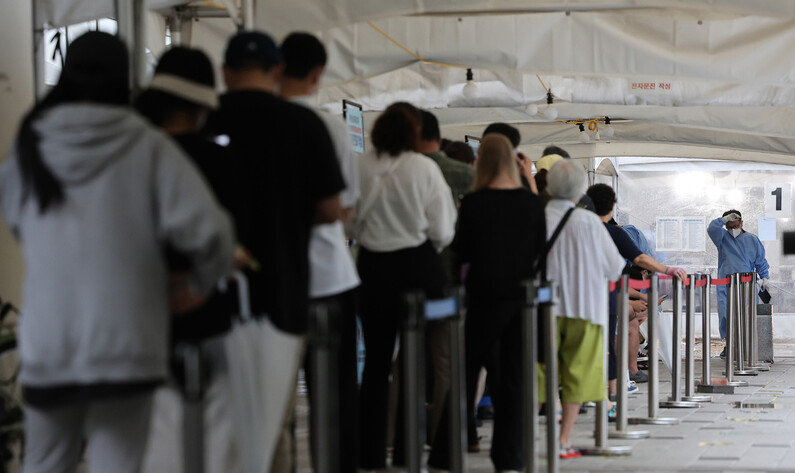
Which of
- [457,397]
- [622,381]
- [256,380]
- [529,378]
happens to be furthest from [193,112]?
[622,381]

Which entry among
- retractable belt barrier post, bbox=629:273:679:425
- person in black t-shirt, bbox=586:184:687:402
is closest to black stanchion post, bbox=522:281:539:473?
person in black t-shirt, bbox=586:184:687:402

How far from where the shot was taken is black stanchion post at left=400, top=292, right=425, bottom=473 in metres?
3.96

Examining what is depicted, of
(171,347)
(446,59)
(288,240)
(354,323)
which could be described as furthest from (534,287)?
(446,59)

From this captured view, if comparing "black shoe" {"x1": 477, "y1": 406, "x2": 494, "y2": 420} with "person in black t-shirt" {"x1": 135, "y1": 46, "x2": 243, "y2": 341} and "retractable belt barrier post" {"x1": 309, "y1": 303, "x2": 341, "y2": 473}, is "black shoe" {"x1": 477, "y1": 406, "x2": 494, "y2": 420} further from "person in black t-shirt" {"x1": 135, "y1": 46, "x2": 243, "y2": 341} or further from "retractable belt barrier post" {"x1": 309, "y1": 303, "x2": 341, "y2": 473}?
"person in black t-shirt" {"x1": 135, "y1": 46, "x2": 243, "y2": 341}

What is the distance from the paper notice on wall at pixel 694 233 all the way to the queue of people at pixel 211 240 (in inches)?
501

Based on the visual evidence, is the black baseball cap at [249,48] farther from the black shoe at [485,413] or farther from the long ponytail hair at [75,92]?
the black shoe at [485,413]

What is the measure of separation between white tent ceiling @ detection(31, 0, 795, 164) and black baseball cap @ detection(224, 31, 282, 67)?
2300 millimetres

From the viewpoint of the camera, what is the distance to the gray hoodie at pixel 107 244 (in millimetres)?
2695

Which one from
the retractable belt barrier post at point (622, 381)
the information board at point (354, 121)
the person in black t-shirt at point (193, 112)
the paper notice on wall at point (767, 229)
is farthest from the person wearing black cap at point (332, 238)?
the paper notice on wall at point (767, 229)

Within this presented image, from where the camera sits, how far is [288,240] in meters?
3.46

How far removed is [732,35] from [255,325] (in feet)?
18.4

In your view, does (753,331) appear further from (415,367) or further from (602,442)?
(415,367)

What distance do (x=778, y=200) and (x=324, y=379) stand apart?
1515cm

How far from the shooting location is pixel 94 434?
9.29 feet
